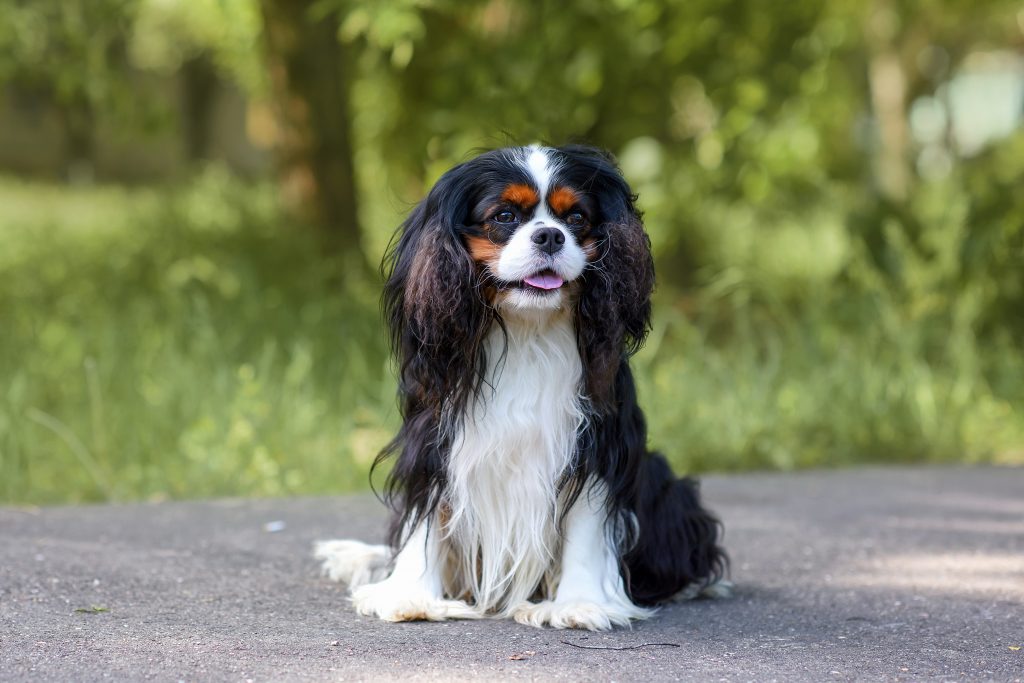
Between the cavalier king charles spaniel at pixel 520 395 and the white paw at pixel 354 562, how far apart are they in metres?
0.32

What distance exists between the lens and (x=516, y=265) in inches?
151

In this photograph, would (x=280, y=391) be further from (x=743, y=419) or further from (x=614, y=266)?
(x=614, y=266)

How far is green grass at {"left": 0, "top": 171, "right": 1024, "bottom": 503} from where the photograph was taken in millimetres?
6801

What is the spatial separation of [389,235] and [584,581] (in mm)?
2148

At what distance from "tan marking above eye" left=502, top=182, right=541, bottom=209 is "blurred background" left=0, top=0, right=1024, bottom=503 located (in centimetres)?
121

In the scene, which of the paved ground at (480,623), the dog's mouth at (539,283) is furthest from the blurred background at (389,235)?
the dog's mouth at (539,283)

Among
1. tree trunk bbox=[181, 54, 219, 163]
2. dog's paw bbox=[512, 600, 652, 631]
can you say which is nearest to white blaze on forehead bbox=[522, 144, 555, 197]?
dog's paw bbox=[512, 600, 652, 631]

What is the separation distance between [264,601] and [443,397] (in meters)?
1.03

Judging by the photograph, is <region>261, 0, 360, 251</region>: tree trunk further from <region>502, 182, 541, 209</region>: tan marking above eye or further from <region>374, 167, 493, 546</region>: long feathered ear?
<region>502, 182, 541, 209</region>: tan marking above eye

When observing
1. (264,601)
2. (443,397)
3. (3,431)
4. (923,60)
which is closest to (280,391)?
(3,431)

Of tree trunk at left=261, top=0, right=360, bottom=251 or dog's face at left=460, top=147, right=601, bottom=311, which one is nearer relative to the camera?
dog's face at left=460, top=147, right=601, bottom=311

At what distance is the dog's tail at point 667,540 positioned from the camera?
173 inches

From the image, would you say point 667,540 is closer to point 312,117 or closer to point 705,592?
point 705,592

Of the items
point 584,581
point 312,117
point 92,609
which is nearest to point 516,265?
point 584,581
